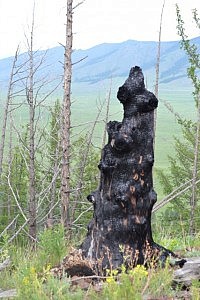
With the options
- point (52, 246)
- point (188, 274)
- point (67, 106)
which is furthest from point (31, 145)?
point (188, 274)

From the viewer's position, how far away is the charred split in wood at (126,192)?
6.02 m

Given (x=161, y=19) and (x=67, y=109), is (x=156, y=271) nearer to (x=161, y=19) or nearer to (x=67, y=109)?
(x=67, y=109)

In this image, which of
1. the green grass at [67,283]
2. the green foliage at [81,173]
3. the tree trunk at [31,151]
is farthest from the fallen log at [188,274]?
the tree trunk at [31,151]

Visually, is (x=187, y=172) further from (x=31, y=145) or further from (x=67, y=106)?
(x=67, y=106)

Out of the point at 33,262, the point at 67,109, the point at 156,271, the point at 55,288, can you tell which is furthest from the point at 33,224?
the point at 55,288

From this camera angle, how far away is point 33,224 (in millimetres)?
12852

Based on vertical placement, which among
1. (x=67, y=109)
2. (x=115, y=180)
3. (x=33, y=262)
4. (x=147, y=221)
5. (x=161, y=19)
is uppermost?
(x=161, y=19)

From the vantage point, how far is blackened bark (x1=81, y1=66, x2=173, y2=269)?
602cm

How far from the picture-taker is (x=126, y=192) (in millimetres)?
5980

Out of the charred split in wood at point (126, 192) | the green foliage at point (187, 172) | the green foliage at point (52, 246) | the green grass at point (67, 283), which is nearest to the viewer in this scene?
the green grass at point (67, 283)

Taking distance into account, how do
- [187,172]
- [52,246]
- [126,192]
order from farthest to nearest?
[187,172]
[52,246]
[126,192]

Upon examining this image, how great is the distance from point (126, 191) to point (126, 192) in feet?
0.04

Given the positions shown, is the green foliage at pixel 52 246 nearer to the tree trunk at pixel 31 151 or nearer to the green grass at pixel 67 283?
the green grass at pixel 67 283

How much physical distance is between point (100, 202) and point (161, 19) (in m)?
11.6
